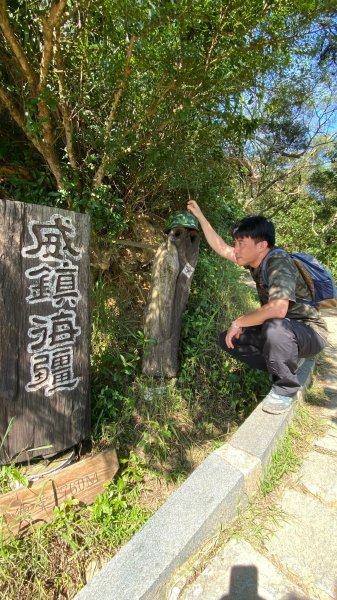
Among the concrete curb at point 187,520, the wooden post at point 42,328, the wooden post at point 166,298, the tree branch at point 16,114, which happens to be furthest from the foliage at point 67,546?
the tree branch at point 16,114

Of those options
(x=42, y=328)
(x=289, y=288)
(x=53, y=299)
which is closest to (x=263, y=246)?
(x=289, y=288)

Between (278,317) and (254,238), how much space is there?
62 centimetres

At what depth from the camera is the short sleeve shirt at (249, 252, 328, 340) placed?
2240 millimetres

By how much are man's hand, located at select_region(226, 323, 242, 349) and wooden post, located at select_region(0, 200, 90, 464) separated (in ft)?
3.70

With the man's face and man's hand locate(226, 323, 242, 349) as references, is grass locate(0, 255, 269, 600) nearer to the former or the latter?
man's hand locate(226, 323, 242, 349)

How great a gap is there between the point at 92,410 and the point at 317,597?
180 centimetres

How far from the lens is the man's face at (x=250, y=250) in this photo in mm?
2426

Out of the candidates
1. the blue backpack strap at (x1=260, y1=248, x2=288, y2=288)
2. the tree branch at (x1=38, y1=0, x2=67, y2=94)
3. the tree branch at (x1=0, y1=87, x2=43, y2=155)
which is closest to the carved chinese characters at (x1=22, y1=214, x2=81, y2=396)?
the tree branch at (x1=0, y1=87, x2=43, y2=155)

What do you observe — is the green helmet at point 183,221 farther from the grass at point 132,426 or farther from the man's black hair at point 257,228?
the grass at point 132,426

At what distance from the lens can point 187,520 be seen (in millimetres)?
1605

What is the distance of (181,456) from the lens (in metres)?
2.76

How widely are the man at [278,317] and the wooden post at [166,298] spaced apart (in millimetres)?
554

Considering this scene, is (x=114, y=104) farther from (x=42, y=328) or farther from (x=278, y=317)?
(x=278, y=317)

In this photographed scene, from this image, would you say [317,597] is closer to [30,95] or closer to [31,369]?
[31,369]
